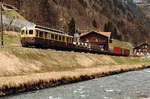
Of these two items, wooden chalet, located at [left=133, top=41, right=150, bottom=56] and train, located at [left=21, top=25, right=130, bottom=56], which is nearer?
train, located at [left=21, top=25, right=130, bottom=56]

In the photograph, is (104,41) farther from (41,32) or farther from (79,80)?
(79,80)

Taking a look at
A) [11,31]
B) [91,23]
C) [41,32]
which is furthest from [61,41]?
[91,23]

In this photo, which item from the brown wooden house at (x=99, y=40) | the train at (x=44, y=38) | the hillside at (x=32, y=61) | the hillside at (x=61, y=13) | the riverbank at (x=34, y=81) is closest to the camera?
the riverbank at (x=34, y=81)

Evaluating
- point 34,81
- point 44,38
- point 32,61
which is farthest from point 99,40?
point 34,81

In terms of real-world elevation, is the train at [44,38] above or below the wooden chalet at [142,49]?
above

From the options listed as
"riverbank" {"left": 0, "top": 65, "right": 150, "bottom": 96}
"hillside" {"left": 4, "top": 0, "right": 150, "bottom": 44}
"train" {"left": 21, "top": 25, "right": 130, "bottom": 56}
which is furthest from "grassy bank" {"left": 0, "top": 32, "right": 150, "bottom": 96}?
"hillside" {"left": 4, "top": 0, "right": 150, "bottom": 44}

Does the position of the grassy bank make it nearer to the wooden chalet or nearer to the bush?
the wooden chalet

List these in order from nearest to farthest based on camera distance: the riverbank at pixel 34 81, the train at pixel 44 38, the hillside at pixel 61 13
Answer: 1. the riverbank at pixel 34 81
2. the train at pixel 44 38
3. the hillside at pixel 61 13

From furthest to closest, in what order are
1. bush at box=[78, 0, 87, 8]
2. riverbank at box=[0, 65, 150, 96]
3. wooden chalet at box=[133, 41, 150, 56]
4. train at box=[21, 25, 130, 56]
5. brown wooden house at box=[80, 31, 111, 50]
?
bush at box=[78, 0, 87, 8], wooden chalet at box=[133, 41, 150, 56], brown wooden house at box=[80, 31, 111, 50], train at box=[21, 25, 130, 56], riverbank at box=[0, 65, 150, 96]

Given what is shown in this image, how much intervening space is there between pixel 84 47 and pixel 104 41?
1309 inches

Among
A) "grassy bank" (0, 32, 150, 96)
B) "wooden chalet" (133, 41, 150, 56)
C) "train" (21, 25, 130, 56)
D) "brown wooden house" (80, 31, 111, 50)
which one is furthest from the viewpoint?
"wooden chalet" (133, 41, 150, 56)

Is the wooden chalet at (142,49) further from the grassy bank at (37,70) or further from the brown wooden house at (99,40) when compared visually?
the grassy bank at (37,70)

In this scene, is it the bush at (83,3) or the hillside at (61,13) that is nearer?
the hillside at (61,13)

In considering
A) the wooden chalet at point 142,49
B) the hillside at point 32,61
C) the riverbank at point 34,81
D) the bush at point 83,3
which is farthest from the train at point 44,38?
the bush at point 83,3
